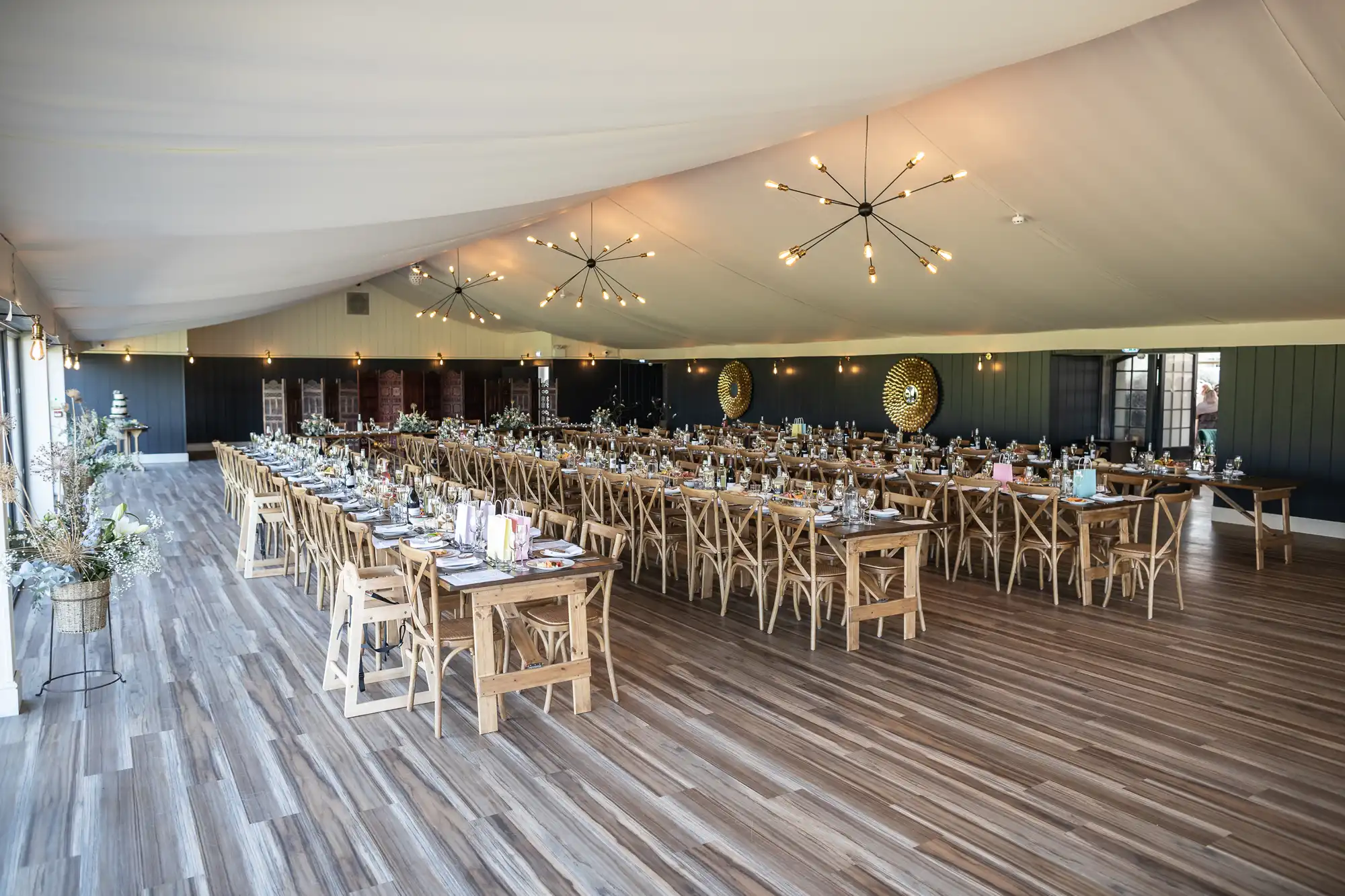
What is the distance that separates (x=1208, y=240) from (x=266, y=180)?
9105 millimetres

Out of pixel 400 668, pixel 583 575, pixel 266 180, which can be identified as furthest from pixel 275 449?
pixel 266 180

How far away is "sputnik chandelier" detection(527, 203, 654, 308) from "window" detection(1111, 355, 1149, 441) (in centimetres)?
827

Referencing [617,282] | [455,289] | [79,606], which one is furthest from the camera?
[455,289]

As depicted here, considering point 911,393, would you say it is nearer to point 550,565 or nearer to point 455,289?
point 455,289

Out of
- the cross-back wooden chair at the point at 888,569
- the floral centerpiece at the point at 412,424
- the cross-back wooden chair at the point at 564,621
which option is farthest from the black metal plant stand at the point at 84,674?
the floral centerpiece at the point at 412,424

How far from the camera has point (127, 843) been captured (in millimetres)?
3818

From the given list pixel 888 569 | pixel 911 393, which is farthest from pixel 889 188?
pixel 911 393

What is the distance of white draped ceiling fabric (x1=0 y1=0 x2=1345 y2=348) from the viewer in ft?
7.86

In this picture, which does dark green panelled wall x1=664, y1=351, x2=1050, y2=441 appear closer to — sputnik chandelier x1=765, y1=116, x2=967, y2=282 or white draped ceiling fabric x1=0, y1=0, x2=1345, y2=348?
white draped ceiling fabric x1=0, y1=0, x2=1345, y2=348

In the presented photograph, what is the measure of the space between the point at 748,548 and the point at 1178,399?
1152 cm

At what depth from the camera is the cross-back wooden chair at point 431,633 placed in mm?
5031

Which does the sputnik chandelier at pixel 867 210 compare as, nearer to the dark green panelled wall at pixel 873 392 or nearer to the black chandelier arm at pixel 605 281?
the dark green panelled wall at pixel 873 392

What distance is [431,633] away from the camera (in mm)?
5211

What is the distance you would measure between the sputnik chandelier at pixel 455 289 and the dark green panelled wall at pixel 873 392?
17.4ft
